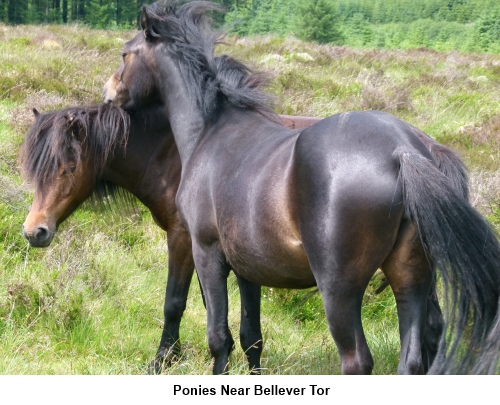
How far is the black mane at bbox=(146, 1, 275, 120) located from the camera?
13.4 feet

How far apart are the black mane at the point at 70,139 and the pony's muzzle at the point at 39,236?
1.07 ft

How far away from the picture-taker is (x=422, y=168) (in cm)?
275

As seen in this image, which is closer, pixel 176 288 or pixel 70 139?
pixel 70 139

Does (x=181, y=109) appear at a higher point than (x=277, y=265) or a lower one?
higher

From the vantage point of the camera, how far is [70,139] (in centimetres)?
454

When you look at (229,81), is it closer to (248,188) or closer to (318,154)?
(248,188)

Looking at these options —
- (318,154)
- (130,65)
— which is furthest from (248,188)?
(130,65)

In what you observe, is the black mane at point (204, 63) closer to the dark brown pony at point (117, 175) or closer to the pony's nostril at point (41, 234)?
the dark brown pony at point (117, 175)

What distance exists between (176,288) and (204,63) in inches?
63.8

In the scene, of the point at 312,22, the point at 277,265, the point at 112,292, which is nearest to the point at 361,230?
the point at 277,265

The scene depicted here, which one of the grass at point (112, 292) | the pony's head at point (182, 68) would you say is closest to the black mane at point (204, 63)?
the pony's head at point (182, 68)

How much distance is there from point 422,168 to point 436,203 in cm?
16

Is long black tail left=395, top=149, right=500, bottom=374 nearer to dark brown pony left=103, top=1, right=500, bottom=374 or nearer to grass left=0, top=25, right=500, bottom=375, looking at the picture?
dark brown pony left=103, top=1, right=500, bottom=374

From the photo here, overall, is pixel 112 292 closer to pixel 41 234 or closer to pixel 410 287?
pixel 41 234
